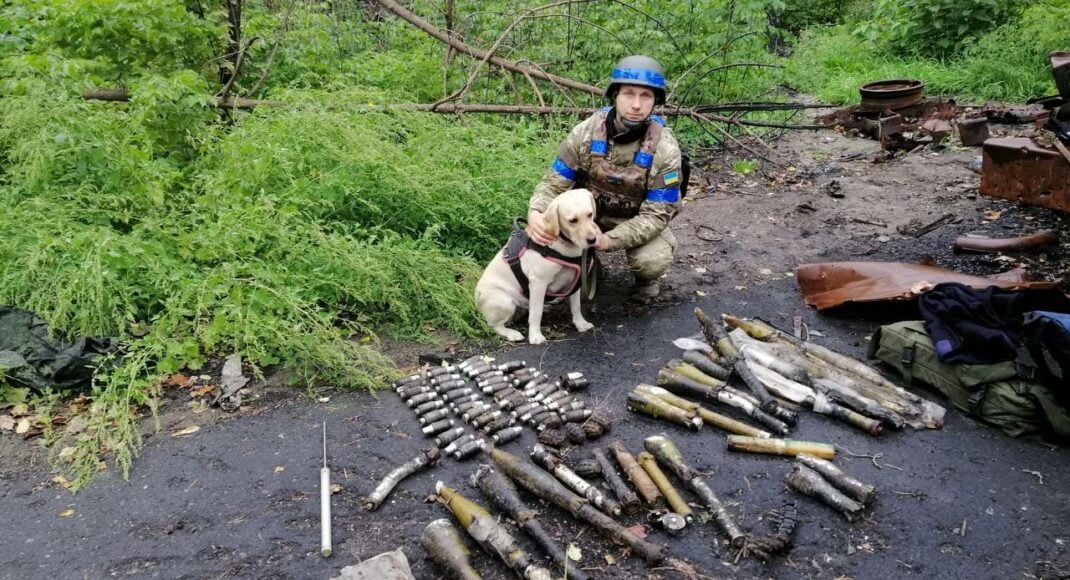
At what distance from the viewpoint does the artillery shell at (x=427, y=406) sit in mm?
5121

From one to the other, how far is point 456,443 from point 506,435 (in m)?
0.35

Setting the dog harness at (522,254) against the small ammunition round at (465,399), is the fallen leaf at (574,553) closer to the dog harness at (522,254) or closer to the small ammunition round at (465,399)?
the small ammunition round at (465,399)

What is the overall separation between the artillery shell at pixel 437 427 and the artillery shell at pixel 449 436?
39 millimetres

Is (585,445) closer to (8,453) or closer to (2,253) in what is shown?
(8,453)

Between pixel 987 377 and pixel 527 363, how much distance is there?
335cm

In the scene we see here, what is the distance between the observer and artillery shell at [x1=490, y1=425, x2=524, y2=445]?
15.7 ft

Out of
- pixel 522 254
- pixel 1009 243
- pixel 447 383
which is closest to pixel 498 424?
pixel 447 383

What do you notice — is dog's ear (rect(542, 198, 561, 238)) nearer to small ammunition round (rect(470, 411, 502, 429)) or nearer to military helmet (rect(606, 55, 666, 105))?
military helmet (rect(606, 55, 666, 105))

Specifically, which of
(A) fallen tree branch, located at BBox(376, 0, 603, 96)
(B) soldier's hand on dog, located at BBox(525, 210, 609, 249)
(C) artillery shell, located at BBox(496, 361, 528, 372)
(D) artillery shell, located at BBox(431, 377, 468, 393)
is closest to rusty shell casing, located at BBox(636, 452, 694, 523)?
(C) artillery shell, located at BBox(496, 361, 528, 372)

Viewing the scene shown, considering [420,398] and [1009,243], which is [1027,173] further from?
[420,398]

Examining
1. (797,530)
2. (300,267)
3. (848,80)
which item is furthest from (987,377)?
(848,80)

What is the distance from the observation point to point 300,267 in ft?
20.8

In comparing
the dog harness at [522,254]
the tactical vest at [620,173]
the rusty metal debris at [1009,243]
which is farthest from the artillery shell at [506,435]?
the rusty metal debris at [1009,243]

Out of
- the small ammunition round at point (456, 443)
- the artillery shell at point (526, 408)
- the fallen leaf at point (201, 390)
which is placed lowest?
the small ammunition round at point (456, 443)
